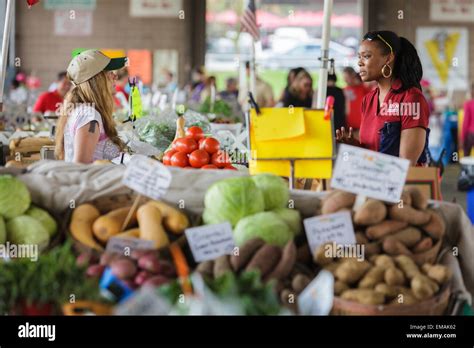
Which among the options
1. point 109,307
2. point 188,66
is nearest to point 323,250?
point 109,307

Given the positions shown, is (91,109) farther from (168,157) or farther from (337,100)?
(337,100)

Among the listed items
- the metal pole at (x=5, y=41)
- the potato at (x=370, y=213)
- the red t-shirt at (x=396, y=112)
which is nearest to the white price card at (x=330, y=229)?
the potato at (x=370, y=213)

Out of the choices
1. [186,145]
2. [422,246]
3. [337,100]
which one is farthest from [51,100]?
[422,246]

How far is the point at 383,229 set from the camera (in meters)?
2.90

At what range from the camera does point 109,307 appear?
2.54m

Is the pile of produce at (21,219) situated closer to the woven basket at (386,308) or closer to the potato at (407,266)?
the woven basket at (386,308)

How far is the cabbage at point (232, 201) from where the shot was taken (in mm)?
2965

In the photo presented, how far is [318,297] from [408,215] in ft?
1.91

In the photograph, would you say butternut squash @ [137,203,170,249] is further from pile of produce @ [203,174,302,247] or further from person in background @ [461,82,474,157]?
person in background @ [461,82,474,157]

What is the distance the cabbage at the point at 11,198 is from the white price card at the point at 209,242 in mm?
629

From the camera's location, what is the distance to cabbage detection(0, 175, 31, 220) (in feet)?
9.73

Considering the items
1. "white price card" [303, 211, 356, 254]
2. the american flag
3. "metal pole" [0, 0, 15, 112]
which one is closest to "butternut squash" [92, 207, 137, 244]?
"white price card" [303, 211, 356, 254]
